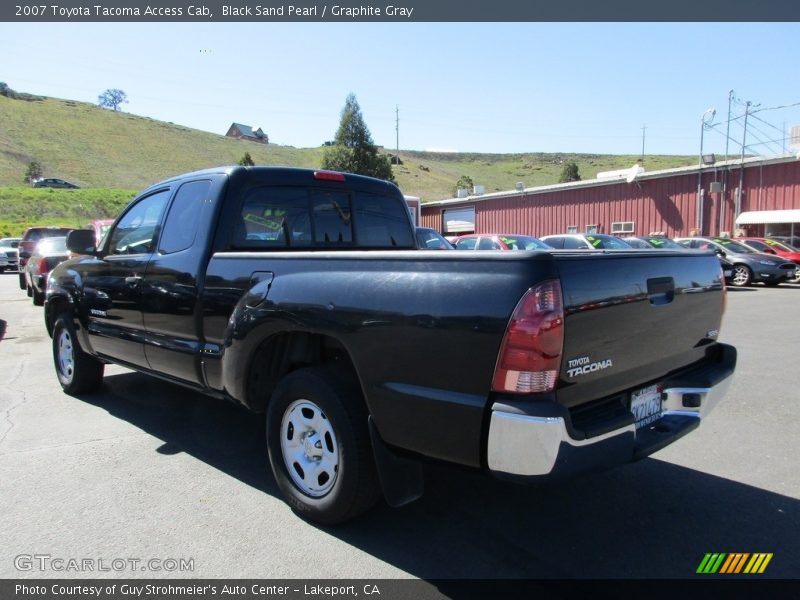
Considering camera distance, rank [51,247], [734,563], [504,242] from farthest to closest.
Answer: [504,242]
[51,247]
[734,563]

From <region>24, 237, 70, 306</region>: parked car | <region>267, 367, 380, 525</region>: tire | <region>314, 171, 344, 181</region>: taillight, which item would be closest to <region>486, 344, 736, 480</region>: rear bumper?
<region>267, 367, 380, 525</region>: tire

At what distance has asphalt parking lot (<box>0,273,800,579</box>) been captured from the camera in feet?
9.28

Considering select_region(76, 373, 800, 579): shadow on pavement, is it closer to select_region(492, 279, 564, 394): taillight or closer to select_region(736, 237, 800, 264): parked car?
select_region(492, 279, 564, 394): taillight

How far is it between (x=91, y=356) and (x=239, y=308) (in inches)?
115

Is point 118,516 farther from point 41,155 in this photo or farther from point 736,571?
point 41,155

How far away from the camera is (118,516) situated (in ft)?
10.8

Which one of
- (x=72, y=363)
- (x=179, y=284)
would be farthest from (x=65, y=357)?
(x=179, y=284)

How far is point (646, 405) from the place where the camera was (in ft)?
9.73

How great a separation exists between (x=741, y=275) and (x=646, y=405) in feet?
60.1

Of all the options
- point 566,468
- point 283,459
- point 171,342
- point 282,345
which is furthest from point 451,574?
point 171,342

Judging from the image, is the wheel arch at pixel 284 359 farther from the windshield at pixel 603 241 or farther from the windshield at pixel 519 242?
the windshield at pixel 603 241

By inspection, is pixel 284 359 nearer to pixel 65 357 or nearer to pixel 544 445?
pixel 544 445

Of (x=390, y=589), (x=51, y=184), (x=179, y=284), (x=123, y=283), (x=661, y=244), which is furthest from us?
(x=51, y=184)

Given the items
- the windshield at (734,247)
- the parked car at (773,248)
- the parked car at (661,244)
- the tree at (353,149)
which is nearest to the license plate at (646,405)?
the parked car at (661,244)
